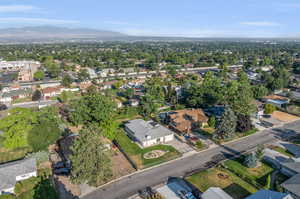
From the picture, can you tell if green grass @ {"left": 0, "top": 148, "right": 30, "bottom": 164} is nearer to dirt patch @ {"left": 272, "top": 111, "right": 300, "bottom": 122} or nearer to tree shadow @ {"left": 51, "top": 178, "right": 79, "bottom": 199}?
tree shadow @ {"left": 51, "top": 178, "right": 79, "bottom": 199}

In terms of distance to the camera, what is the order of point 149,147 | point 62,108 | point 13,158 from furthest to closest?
point 62,108 < point 149,147 < point 13,158

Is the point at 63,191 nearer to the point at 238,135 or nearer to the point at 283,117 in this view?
the point at 238,135

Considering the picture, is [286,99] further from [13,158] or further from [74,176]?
[13,158]

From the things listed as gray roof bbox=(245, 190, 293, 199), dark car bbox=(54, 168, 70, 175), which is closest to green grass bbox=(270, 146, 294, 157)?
gray roof bbox=(245, 190, 293, 199)

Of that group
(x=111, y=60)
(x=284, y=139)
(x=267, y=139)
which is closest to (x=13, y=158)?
(x=267, y=139)

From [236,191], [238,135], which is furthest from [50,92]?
[236,191]
